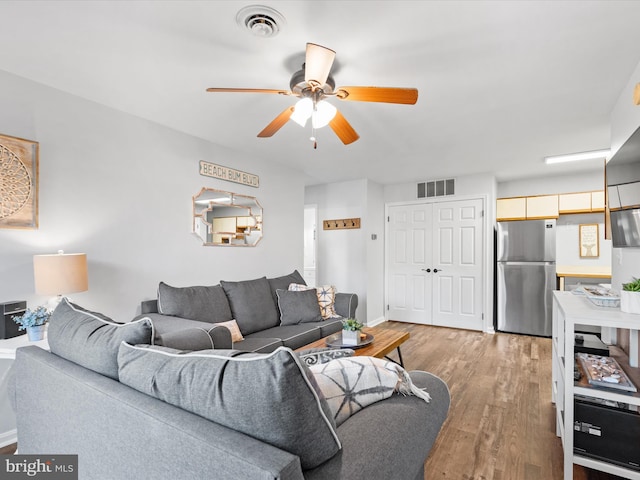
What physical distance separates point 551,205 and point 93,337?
542cm

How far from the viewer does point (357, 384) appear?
1.10 m

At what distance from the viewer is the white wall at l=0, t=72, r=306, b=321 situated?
7.00 feet

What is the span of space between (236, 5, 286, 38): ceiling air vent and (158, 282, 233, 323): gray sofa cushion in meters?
1.99

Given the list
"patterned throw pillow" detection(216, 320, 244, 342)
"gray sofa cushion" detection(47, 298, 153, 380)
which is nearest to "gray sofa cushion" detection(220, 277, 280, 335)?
"patterned throw pillow" detection(216, 320, 244, 342)

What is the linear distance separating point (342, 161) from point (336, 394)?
347cm

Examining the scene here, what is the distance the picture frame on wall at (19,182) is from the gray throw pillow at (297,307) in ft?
6.92

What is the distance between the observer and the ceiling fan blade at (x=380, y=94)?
5.89 ft

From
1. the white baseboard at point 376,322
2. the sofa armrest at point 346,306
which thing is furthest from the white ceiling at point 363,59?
the white baseboard at point 376,322

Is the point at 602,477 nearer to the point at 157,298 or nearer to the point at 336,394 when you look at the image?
the point at 336,394

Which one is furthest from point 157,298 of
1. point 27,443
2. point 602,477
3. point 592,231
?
point 592,231

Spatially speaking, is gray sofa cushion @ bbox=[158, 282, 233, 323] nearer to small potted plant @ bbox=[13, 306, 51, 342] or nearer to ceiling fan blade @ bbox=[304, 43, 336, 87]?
small potted plant @ bbox=[13, 306, 51, 342]

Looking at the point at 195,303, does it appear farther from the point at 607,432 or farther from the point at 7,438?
the point at 607,432

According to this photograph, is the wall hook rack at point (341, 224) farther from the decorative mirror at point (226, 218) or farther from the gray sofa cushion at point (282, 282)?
the decorative mirror at point (226, 218)

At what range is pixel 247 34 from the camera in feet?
5.61
